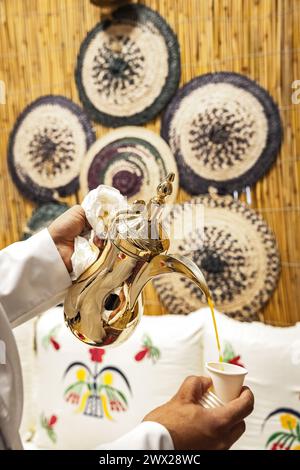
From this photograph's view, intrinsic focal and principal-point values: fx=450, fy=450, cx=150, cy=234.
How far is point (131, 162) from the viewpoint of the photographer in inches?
43.8

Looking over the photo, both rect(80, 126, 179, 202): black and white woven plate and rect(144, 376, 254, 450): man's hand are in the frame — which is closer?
rect(144, 376, 254, 450): man's hand

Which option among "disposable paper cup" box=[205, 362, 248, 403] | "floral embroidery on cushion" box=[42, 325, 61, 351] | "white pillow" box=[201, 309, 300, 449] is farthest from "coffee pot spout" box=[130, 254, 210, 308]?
"floral embroidery on cushion" box=[42, 325, 61, 351]

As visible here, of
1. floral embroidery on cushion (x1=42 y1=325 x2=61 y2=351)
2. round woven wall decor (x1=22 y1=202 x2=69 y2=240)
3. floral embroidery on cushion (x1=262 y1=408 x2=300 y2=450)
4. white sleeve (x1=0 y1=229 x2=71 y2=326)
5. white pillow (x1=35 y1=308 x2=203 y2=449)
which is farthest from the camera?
round woven wall decor (x1=22 y1=202 x2=69 y2=240)

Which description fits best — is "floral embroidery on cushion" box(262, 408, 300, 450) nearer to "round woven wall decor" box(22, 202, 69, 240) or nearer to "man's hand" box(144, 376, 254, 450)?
"man's hand" box(144, 376, 254, 450)

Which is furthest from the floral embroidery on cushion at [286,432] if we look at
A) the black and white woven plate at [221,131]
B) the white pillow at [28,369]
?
the white pillow at [28,369]

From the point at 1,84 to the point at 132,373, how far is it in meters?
0.83

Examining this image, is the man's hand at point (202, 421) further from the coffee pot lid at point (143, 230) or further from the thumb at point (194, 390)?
the coffee pot lid at point (143, 230)

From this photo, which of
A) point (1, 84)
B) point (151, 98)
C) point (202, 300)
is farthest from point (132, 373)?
point (1, 84)

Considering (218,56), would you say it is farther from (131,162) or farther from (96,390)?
(96,390)

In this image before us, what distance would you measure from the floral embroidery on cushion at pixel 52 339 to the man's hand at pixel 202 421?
0.67 meters

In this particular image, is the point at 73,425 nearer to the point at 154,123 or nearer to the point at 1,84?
the point at 154,123

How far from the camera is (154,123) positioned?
1.15 meters

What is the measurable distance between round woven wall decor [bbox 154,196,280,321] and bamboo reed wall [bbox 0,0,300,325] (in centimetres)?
4

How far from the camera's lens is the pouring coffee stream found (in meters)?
0.56
